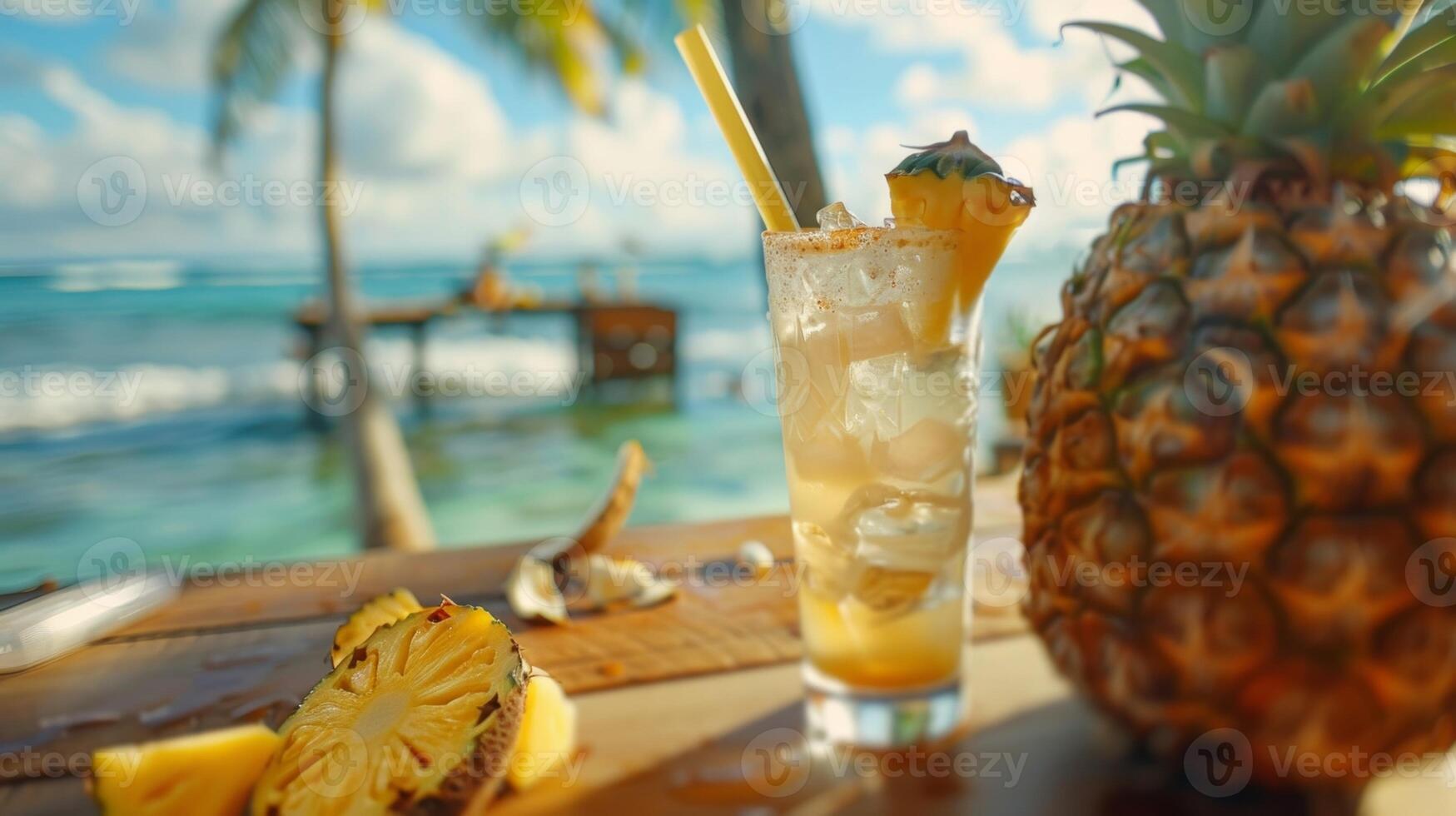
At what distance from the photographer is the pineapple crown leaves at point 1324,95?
0.66 meters

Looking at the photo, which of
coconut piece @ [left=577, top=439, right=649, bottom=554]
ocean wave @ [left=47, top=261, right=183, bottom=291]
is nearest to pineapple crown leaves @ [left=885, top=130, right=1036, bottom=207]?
coconut piece @ [left=577, top=439, right=649, bottom=554]

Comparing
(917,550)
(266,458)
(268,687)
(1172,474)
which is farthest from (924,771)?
(266,458)

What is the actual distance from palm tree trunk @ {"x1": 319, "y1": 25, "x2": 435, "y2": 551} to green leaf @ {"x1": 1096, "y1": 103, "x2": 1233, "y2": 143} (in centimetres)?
641

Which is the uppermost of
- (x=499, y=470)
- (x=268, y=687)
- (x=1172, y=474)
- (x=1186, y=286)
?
(x=1186, y=286)

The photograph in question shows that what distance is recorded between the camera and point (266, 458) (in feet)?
32.7

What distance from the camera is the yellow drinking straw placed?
3.00ft

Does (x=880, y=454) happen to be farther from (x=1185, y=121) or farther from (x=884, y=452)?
(x=1185, y=121)

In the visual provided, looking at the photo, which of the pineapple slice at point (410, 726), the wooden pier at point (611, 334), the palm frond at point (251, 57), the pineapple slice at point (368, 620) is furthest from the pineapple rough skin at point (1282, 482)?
the wooden pier at point (611, 334)

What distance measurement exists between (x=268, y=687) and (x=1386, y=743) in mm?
1084

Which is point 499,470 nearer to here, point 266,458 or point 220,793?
→ point 266,458

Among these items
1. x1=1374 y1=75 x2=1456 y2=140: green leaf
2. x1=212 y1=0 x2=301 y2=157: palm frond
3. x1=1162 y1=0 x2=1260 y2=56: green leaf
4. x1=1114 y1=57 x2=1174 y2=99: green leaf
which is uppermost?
x1=212 y1=0 x2=301 y2=157: palm frond

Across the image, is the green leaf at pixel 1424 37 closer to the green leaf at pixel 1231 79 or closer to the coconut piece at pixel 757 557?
the green leaf at pixel 1231 79

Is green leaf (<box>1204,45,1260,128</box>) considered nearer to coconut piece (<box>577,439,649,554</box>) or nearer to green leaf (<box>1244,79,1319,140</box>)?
green leaf (<box>1244,79,1319,140</box>)

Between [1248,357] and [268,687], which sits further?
[268,687]
